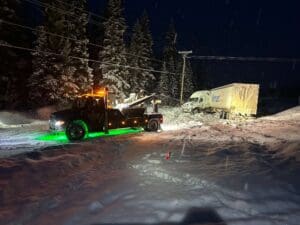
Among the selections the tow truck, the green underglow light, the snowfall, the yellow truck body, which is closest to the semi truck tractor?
the yellow truck body

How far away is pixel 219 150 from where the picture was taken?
11.1 metres

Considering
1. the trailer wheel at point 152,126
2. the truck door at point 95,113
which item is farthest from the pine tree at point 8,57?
the trailer wheel at point 152,126

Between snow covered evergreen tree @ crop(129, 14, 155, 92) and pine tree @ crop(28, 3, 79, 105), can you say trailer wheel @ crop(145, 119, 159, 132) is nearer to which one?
pine tree @ crop(28, 3, 79, 105)

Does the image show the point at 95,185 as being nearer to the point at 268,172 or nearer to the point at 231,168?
the point at 231,168

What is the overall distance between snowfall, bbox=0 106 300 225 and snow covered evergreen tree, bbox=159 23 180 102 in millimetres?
47634

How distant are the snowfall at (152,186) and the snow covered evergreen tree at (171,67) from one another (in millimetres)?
47634

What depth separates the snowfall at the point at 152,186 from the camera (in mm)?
5516

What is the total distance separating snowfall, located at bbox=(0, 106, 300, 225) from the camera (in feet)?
18.1

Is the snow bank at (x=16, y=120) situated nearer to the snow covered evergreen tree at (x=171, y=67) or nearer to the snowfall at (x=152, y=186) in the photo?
the snowfall at (x=152, y=186)

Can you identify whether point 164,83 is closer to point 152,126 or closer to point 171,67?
point 171,67

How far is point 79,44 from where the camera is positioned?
3136 centimetres

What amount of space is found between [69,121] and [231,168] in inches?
364

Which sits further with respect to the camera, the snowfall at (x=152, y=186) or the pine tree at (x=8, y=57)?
the pine tree at (x=8, y=57)

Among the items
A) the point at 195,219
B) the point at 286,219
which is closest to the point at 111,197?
the point at 195,219
